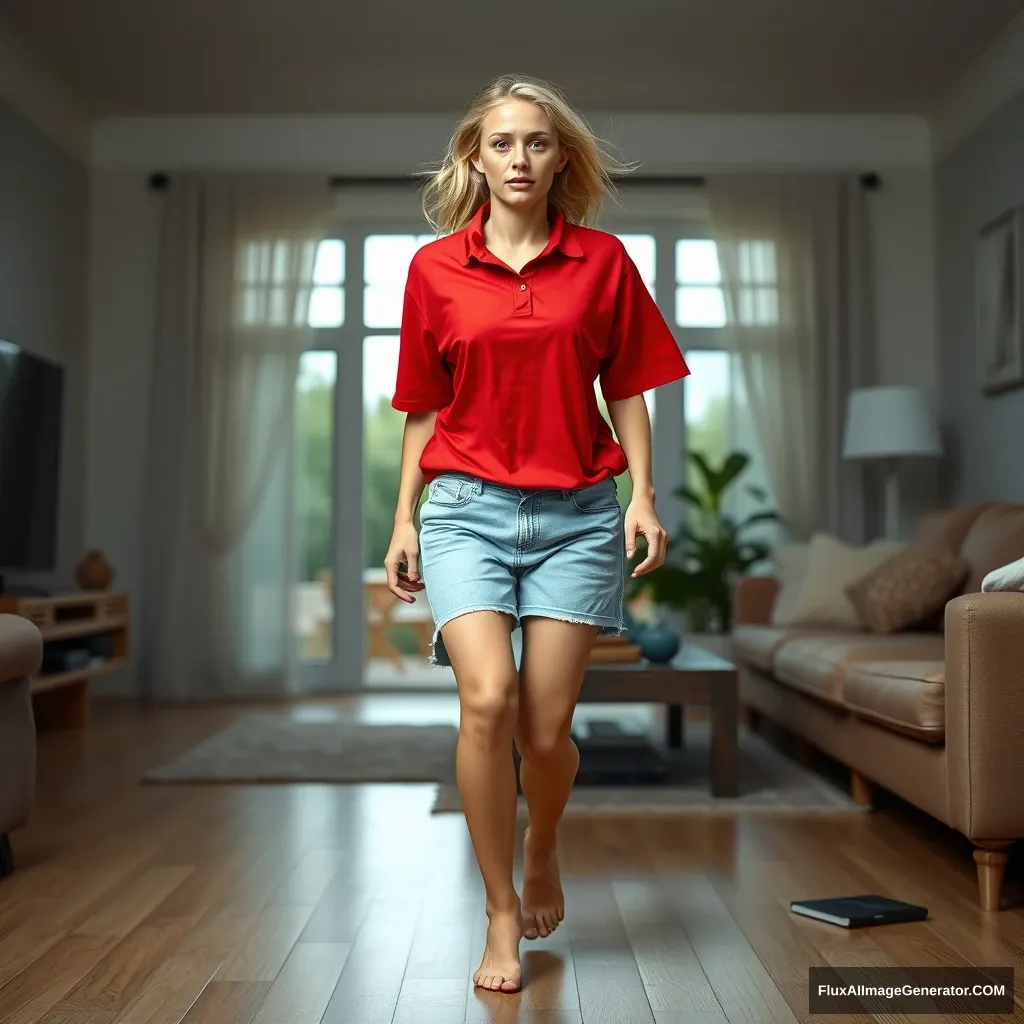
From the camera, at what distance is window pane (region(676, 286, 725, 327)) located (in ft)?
22.0

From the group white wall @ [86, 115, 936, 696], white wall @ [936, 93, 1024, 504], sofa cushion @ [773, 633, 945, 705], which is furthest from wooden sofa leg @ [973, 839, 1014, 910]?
white wall @ [86, 115, 936, 696]

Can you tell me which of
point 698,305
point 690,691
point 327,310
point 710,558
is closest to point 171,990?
point 690,691

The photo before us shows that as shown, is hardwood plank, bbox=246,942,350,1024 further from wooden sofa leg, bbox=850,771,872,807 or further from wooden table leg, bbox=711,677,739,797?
wooden sofa leg, bbox=850,771,872,807

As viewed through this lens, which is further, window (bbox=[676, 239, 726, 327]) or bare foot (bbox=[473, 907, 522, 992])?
window (bbox=[676, 239, 726, 327])

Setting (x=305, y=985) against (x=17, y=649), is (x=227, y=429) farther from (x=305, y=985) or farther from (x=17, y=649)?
(x=305, y=985)

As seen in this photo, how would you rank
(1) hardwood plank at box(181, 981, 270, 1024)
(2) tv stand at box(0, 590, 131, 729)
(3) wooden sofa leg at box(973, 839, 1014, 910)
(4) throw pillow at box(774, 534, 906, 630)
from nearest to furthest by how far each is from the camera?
(1) hardwood plank at box(181, 981, 270, 1024) → (3) wooden sofa leg at box(973, 839, 1014, 910) → (4) throw pillow at box(774, 534, 906, 630) → (2) tv stand at box(0, 590, 131, 729)

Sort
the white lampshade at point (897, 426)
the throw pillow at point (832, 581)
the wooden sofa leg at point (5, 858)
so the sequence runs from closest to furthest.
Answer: the wooden sofa leg at point (5, 858), the throw pillow at point (832, 581), the white lampshade at point (897, 426)

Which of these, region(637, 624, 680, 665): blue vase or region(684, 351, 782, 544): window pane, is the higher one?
region(684, 351, 782, 544): window pane

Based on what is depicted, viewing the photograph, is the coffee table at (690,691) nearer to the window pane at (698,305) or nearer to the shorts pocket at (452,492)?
the shorts pocket at (452,492)

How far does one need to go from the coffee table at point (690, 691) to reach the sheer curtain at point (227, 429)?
3.13 meters

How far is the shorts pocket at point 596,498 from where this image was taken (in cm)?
201

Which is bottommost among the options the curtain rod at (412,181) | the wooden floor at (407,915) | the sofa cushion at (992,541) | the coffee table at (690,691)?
the wooden floor at (407,915)

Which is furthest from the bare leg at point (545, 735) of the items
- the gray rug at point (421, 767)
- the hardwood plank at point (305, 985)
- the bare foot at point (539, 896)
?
the gray rug at point (421, 767)

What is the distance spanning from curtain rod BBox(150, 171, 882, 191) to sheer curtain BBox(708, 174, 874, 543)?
0.28ft
